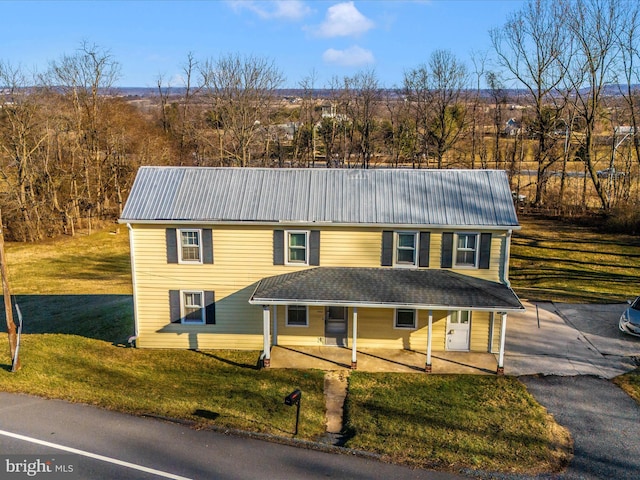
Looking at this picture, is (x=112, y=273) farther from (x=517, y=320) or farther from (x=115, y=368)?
(x=517, y=320)

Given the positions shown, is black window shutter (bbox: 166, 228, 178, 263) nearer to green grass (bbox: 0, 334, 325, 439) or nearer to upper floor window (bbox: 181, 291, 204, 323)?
upper floor window (bbox: 181, 291, 204, 323)

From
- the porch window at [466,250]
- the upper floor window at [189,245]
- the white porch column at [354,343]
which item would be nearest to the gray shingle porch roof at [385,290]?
the porch window at [466,250]

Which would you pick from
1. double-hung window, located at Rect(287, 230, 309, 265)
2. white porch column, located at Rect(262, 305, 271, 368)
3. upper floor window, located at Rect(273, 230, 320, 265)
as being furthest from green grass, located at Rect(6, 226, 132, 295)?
white porch column, located at Rect(262, 305, 271, 368)

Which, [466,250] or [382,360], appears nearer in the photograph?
[382,360]

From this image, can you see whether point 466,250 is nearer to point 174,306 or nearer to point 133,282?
point 174,306

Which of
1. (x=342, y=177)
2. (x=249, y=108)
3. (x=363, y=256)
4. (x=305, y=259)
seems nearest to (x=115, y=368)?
(x=305, y=259)

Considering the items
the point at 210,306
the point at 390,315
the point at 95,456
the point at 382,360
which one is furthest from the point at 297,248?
the point at 95,456
